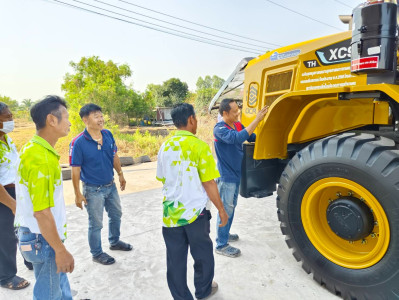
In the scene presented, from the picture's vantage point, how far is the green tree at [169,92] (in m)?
36.8

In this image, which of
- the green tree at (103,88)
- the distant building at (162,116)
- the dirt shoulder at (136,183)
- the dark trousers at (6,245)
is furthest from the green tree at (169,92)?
the dark trousers at (6,245)

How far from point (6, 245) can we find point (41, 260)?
4.05ft

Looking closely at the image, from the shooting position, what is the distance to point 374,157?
2.04 meters

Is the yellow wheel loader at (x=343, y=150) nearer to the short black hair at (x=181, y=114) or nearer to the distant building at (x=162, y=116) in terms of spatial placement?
the short black hair at (x=181, y=114)

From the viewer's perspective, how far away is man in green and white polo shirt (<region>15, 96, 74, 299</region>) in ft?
5.01

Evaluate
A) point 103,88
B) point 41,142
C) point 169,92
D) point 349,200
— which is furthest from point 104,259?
point 169,92

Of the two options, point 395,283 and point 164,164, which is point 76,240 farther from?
point 395,283

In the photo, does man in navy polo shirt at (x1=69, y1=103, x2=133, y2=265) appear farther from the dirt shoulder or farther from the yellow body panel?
the dirt shoulder

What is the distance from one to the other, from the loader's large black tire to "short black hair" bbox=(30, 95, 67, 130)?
198 cm

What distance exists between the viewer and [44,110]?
169 centimetres

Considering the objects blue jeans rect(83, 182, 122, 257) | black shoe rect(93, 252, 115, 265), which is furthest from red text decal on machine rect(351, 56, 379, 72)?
black shoe rect(93, 252, 115, 265)

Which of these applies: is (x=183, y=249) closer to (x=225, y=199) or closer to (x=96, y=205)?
(x=225, y=199)

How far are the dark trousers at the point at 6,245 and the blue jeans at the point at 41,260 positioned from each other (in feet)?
3.62

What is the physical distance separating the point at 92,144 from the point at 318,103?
2.29 m
